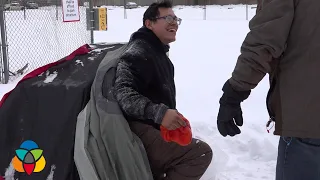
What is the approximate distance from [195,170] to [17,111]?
1.21 meters

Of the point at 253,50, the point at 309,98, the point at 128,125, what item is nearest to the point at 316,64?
the point at 309,98

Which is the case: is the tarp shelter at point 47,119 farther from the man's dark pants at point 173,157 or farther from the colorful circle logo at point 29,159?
the man's dark pants at point 173,157

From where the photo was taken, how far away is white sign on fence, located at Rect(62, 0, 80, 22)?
5.63m

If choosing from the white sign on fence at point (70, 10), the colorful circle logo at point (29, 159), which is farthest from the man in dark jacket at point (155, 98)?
the white sign on fence at point (70, 10)

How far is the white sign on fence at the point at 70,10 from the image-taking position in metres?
5.63

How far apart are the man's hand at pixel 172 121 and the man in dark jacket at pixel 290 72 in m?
0.36

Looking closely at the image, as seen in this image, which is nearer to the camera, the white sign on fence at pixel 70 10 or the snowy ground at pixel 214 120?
the snowy ground at pixel 214 120

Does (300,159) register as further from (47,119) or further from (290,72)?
(47,119)

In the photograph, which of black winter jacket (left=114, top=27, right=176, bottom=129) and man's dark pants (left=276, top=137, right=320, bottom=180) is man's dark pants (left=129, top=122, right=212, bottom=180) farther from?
man's dark pants (left=276, top=137, right=320, bottom=180)

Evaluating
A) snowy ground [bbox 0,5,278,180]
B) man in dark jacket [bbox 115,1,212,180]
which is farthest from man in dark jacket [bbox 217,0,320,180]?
snowy ground [bbox 0,5,278,180]

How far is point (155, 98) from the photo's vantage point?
8.24 feet

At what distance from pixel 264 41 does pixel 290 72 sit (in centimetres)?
20

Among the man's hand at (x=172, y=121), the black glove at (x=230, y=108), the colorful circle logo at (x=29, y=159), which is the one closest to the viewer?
the black glove at (x=230, y=108)

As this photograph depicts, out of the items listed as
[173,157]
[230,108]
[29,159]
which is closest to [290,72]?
[230,108]
